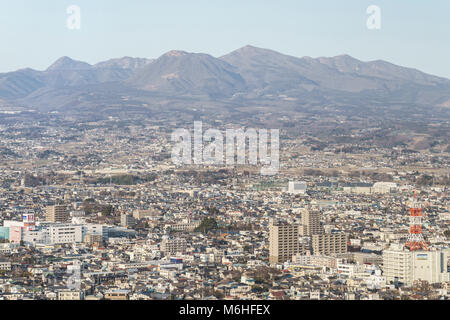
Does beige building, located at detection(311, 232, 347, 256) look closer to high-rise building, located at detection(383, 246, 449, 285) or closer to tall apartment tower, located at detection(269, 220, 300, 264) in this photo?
tall apartment tower, located at detection(269, 220, 300, 264)

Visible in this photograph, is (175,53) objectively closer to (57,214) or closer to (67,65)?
(67,65)

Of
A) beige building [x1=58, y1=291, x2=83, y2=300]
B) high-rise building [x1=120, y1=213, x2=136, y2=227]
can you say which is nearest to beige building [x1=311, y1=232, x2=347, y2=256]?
beige building [x1=58, y1=291, x2=83, y2=300]

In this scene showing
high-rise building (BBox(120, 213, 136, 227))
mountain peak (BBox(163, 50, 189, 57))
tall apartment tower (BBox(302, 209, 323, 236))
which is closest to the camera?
tall apartment tower (BBox(302, 209, 323, 236))

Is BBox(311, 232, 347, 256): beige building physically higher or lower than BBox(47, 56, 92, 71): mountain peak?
lower

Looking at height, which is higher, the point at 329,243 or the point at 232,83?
the point at 232,83

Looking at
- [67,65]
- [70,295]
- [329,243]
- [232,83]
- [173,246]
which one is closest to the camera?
[70,295]

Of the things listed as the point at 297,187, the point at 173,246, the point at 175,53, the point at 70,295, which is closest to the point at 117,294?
the point at 70,295

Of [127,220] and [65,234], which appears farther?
[127,220]

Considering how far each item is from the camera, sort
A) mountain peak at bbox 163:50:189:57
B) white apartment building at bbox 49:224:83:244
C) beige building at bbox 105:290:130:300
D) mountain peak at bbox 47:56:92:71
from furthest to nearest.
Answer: mountain peak at bbox 47:56:92:71 → mountain peak at bbox 163:50:189:57 → white apartment building at bbox 49:224:83:244 → beige building at bbox 105:290:130:300
